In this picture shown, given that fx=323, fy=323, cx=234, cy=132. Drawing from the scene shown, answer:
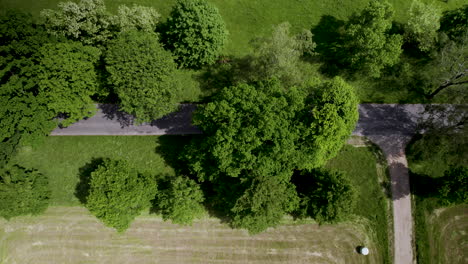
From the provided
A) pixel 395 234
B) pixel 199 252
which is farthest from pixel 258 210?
pixel 395 234

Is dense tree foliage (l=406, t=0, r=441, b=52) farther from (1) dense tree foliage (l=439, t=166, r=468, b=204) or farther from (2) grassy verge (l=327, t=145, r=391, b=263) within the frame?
(1) dense tree foliage (l=439, t=166, r=468, b=204)

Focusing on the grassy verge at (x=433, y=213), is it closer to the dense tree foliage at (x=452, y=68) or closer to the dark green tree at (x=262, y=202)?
the dense tree foliage at (x=452, y=68)

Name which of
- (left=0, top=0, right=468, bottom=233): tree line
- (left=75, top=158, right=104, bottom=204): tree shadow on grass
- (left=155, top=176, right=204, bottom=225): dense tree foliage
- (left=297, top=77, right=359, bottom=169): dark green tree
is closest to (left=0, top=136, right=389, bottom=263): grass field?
(left=75, top=158, right=104, bottom=204): tree shadow on grass

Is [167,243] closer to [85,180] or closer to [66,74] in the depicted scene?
[85,180]

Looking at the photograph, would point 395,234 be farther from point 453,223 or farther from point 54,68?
point 54,68

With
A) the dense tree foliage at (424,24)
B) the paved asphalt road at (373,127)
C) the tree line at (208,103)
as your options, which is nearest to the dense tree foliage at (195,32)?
the tree line at (208,103)

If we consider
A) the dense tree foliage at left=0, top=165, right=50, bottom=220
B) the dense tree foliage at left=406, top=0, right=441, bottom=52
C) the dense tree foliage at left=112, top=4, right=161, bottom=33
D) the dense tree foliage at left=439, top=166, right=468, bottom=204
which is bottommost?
the dense tree foliage at left=0, top=165, right=50, bottom=220

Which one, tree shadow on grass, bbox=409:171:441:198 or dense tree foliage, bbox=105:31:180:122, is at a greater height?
tree shadow on grass, bbox=409:171:441:198
